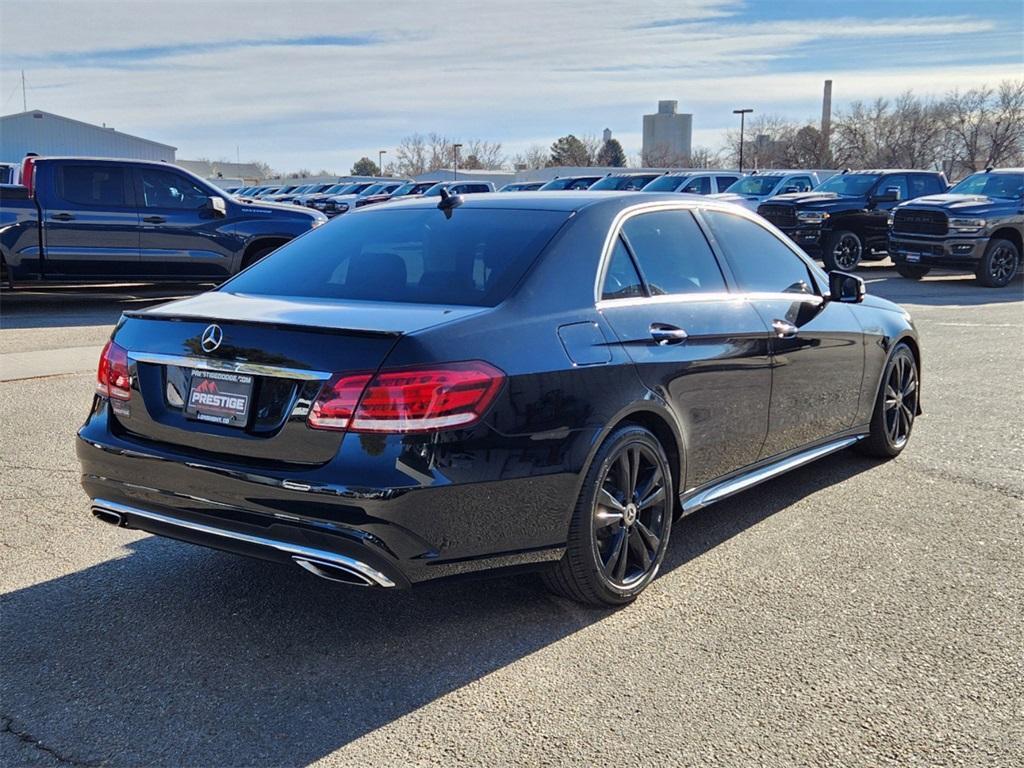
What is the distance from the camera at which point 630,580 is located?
421 cm

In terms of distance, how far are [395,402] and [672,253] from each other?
186cm

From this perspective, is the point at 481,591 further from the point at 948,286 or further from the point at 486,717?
the point at 948,286

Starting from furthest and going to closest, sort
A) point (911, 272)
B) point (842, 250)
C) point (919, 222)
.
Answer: point (842, 250), point (911, 272), point (919, 222)

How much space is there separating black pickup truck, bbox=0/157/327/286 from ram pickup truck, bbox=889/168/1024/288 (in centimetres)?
1046

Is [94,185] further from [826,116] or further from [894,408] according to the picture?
[826,116]

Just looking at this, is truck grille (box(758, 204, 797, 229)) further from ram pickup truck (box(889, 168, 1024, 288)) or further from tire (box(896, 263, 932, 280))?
tire (box(896, 263, 932, 280))

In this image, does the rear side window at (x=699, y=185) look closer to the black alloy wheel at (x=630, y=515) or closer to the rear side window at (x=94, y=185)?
the rear side window at (x=94, y=185)

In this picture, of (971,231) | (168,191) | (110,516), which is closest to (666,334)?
(110,516)

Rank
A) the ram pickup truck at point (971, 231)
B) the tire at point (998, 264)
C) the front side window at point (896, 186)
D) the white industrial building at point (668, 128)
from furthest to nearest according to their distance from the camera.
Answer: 1. the white industrial building at point (668, 128)
2. the front side window at point (896, 186)
3. the tire at point (998, 264)
4. the ram pickup truck at point (971, 231)

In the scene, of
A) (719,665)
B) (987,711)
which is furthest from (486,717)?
(987,711)

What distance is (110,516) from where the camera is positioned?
13.2ft

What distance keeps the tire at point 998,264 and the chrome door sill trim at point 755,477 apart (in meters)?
13.5

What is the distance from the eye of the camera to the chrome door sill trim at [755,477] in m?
4.64

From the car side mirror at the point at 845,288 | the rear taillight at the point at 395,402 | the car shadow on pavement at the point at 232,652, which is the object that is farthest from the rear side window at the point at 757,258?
the rear taillight at the point at 395,402
